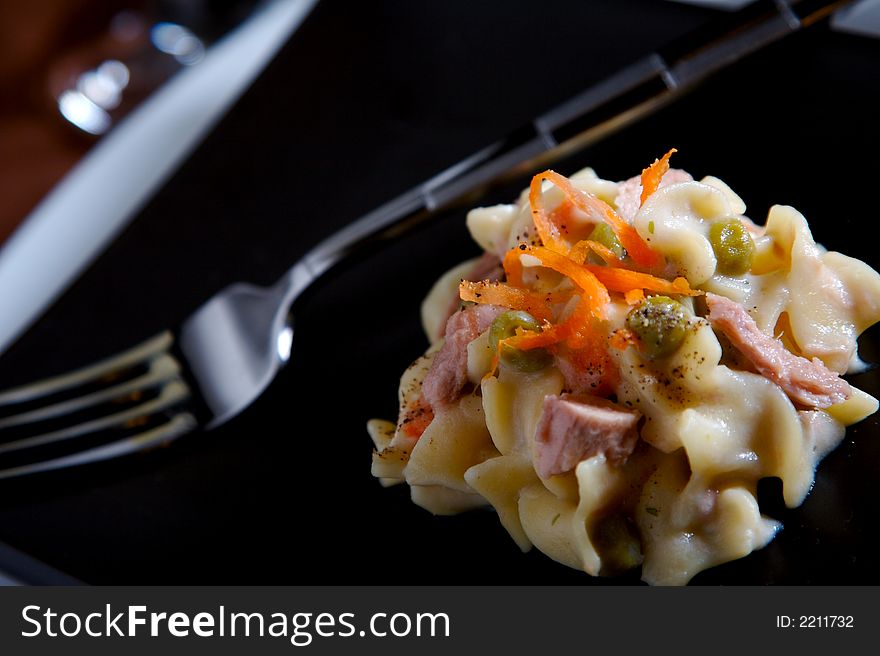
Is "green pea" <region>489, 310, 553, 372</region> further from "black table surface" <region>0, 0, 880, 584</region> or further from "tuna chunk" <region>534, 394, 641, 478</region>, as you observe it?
"black table surface" <region>0, 0, 880, 584</region>

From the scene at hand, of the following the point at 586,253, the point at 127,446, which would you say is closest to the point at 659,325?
the point at 586,253

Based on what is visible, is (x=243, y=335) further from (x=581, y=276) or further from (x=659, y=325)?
(x=659, y=325)

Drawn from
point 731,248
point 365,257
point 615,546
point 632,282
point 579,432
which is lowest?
point 615,546

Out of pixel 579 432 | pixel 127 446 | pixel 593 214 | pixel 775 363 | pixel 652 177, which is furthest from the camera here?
pixel 127 446

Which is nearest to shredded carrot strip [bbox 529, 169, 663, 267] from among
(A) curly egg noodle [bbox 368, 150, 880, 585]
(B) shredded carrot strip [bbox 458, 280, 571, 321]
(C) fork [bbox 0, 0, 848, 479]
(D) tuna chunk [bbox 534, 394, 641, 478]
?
(A) curly egg noodle [bbox 368, 150, 880, 585]

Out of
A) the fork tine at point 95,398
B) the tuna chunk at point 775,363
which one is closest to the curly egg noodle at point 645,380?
the tuna chunk at point 775,363

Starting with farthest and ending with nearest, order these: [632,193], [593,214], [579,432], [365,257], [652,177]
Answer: [365,257], [632,193], [593,214], [652,177], [579,432]

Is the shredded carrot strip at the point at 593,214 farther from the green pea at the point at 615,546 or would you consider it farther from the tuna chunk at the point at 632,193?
the green pea at the point at 615,546
